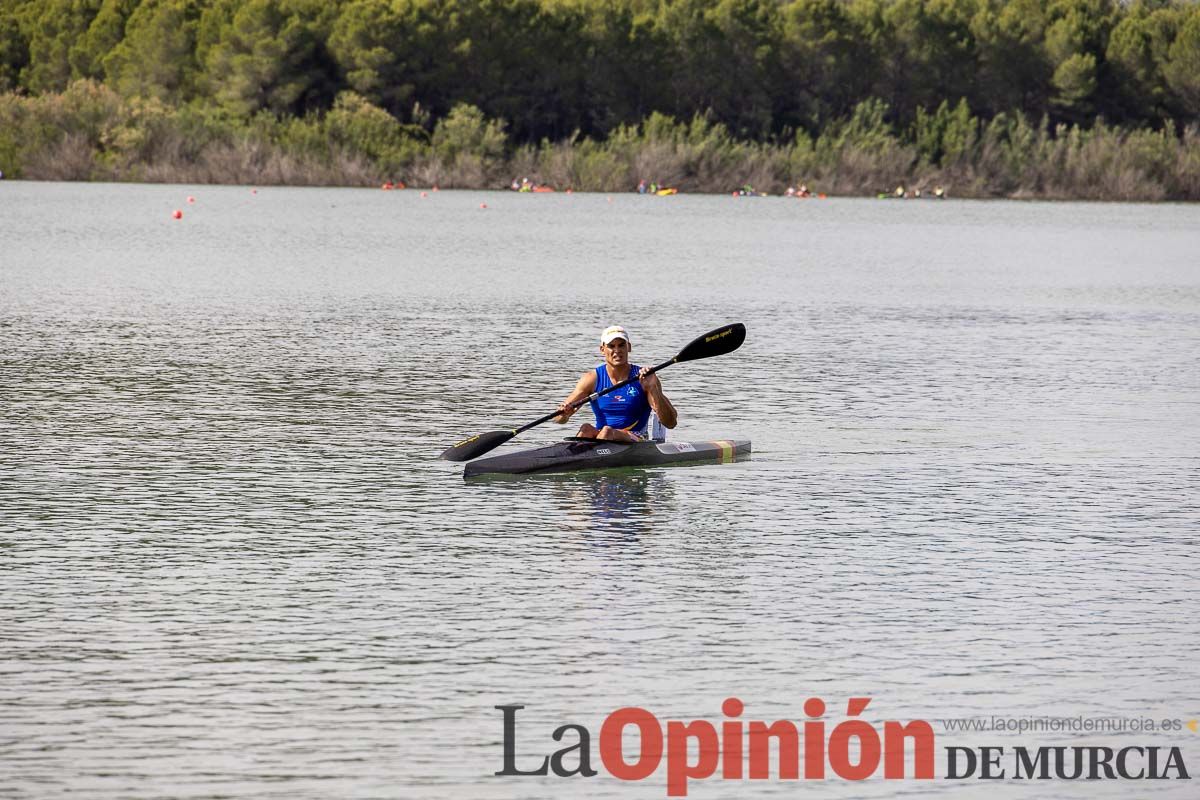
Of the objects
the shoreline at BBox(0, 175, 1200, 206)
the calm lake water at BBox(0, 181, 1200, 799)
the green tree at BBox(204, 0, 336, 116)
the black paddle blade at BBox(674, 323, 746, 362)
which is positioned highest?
the green tree at BBox(204, 0, 336, 116)

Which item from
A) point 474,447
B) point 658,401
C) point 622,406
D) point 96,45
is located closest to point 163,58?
point 96,45

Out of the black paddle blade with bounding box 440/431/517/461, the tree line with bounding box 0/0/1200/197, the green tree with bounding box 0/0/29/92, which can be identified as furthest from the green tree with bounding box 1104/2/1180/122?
the black paddle blade with bounding box 440/431/517/461

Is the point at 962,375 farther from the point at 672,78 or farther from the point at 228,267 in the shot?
the point at 672,78

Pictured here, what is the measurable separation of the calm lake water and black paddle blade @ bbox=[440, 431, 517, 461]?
0.21 metres

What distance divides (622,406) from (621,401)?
0.04 metres

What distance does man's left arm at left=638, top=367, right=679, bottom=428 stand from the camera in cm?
1628

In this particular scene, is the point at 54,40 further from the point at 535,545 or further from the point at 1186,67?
the point at 535,545

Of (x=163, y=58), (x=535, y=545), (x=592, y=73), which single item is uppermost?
(x=163, y=58)

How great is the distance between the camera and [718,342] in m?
18.7

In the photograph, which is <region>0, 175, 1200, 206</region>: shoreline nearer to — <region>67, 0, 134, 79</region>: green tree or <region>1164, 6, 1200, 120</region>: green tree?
<region>67, 0, 134, 79</region>: green tree

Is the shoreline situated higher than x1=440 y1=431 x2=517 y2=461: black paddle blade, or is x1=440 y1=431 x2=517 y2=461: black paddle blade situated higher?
the shoreline

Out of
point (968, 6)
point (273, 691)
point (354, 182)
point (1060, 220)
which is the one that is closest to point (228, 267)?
point (273, 691)

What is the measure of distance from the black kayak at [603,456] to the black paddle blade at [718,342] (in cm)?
174

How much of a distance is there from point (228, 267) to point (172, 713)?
3079 centimetres
